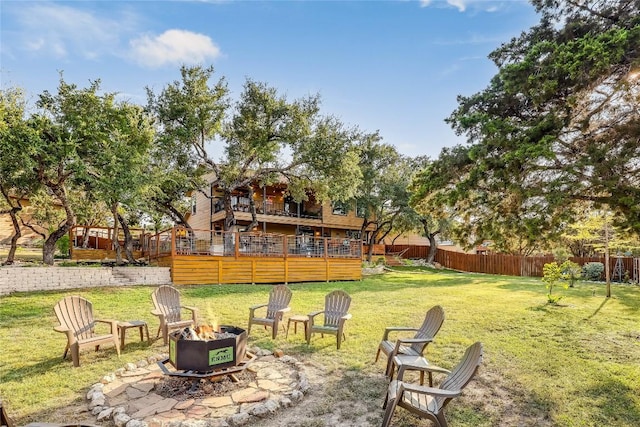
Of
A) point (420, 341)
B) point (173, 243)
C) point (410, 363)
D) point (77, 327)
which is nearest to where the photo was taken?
point (410, 363)

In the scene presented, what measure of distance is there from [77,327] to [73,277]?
27.2 feet

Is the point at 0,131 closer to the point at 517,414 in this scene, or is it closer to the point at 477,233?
the point at 477,233

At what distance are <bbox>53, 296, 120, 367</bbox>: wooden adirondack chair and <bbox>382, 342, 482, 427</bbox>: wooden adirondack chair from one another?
4.66 meters

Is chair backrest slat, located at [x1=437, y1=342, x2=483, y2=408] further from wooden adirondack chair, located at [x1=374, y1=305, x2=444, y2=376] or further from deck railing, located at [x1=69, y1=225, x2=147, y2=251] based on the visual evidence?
deck railing, located at [x1=69, y1=225, x2=147, y2=251]

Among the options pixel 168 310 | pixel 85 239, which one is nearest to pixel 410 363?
pixel 168 310

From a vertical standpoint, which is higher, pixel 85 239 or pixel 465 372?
pixel 85 239

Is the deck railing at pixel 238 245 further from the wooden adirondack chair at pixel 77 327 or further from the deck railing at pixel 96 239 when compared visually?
the wooden adirondack chair at pixel 77 327

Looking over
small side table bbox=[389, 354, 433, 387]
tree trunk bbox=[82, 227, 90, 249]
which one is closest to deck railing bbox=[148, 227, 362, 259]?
tree trunk bbox=[82, 227, 90, 249]

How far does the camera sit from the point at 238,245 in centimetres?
1575

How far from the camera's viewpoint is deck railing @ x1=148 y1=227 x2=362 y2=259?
48.3 ft

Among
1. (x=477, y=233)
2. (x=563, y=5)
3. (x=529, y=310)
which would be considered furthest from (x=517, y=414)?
(x=529, y=310)

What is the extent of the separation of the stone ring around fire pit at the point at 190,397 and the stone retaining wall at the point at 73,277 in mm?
9167

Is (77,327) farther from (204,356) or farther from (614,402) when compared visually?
(614,402)

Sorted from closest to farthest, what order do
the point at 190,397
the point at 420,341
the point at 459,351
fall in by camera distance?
the point at 190,397
the point at 420,341
the point at 459,351
